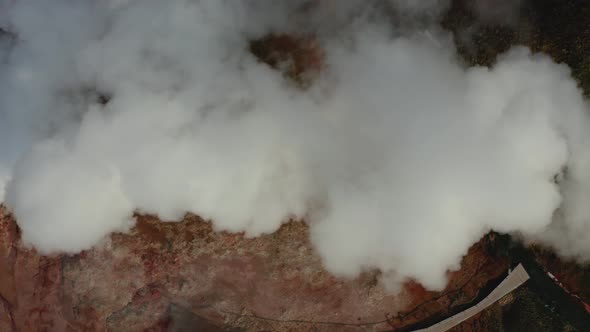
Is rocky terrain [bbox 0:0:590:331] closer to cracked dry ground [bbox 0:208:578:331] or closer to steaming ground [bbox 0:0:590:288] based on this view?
cracked dry ground [bbox 0:208:578:331]

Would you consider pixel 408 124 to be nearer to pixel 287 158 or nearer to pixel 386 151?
pixel 386 151

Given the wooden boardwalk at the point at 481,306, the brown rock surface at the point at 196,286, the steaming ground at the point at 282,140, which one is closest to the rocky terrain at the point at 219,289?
the brown rock surface at the point at 196,286

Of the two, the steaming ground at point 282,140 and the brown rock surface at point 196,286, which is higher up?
the steaming ground at point 282,140

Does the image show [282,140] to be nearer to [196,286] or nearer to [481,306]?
[196,286]

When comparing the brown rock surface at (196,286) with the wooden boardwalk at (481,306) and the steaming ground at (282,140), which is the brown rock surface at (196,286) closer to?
the wooden boardwalk at (481,306)

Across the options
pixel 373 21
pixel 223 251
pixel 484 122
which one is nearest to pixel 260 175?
pixel 223 251

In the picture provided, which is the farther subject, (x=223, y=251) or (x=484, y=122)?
(x=223, y=251)
